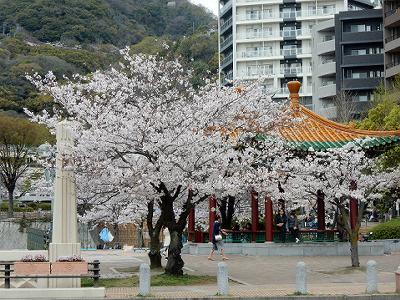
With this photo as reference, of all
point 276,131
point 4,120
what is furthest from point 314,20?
point 276,131

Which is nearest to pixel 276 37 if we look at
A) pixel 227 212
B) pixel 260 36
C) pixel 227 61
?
pixel 260 36

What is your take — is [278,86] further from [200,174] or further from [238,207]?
[200,174]

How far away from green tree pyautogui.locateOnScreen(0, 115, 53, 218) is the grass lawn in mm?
40661

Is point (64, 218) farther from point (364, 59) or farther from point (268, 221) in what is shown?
point (364, 59)

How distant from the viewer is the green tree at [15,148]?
6097cm

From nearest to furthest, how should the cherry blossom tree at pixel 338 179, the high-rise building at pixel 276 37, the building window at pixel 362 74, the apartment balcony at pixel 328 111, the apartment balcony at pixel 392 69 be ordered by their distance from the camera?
the cherry blossom tree at pixel 338 179 → the apartment balcony at pixel 392 69 → the apartment balcony at pixel 328 111 → the building window at pixel 362 74 → the high-rise building at pixel 276 37

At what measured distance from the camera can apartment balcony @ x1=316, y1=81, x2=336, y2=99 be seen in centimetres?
7916

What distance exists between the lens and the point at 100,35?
517ft

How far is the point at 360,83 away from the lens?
3024 inches

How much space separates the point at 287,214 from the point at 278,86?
185 ft

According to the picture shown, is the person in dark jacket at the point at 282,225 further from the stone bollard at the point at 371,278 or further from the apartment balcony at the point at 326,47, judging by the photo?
the apartment balcony at the point at 326,47

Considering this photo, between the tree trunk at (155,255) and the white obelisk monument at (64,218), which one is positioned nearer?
the white obelisk monument at (64,218)

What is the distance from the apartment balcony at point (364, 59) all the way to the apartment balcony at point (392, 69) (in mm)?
7476

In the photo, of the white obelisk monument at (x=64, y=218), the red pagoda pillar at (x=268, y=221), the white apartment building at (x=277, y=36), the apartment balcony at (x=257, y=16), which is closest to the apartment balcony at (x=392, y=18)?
the white apartment building at (x=277, y=36)
